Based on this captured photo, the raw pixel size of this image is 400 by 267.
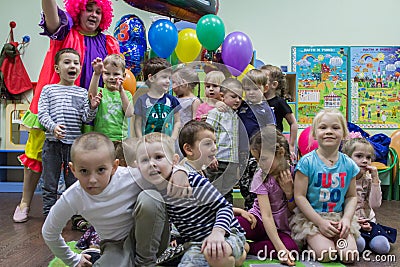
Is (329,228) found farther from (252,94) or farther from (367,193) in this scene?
(252,94)

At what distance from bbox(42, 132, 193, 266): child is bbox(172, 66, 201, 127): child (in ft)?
1.01

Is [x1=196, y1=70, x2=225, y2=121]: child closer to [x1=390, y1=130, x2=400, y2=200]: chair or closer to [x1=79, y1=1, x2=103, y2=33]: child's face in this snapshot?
[x1=79, y1=1, x2=103, y2=33]: child's face

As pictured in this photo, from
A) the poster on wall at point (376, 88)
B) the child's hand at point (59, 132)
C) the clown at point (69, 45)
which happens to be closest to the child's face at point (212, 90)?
the child's hand at point (59, 132)

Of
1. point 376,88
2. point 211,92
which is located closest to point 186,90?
point 211,92

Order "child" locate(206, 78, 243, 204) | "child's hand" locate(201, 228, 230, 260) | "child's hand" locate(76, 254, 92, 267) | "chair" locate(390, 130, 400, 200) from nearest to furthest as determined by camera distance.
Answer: "child's hand" locate(201, 228, 230, 260), "child's hand" locate(76, 254, 92, 267), "child" locate(206, 78, 243, 204), "chair" locate(390, 130, 400, 200)

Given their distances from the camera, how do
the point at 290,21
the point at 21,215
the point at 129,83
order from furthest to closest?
the point at 290,21 < the point at 129,83 < the point at 21,215

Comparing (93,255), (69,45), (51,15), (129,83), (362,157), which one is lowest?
(93,255)

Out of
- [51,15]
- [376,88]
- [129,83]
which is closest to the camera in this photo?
[51,15]

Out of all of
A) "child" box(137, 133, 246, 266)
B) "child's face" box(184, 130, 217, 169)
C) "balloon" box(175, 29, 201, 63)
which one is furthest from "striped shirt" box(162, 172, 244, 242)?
"balloon" box(175, 29, 201, 63)

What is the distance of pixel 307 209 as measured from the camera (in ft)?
4.78

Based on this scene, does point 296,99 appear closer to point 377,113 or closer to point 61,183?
point 377,113

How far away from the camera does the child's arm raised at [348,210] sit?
1425 millimetres

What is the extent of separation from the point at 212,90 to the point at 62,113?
80 centimetres

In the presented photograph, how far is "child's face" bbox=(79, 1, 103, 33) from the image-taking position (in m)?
2.00
